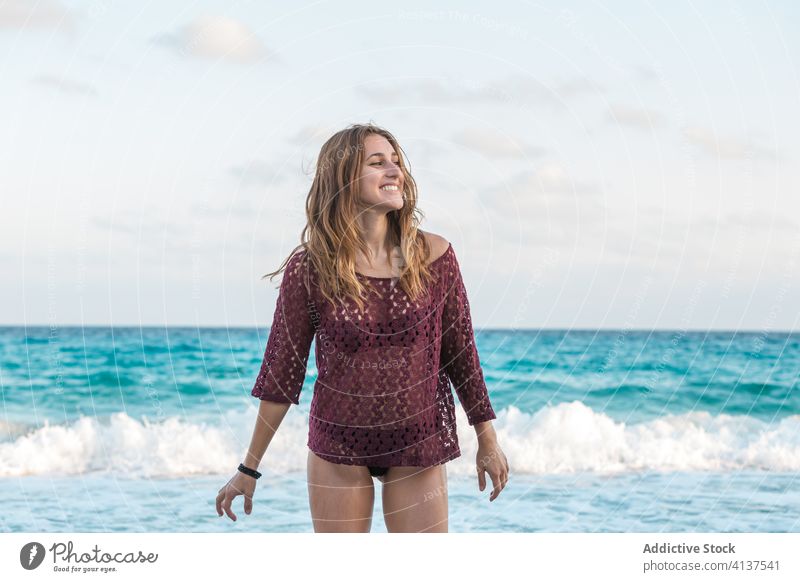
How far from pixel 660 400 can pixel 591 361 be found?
4.46 m

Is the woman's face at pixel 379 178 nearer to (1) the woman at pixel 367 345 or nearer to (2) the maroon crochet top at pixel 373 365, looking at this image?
(1) the woman at pixel 367 345

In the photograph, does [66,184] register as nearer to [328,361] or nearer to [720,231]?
[328,361]

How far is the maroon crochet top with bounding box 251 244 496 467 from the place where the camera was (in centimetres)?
369

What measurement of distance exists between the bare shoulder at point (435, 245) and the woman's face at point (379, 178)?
0.18 metres

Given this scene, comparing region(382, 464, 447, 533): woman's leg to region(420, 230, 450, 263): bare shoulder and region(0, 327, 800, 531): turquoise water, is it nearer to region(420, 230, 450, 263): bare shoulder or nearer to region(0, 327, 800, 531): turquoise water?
region(420, 230, 450, 263): bare shoulder

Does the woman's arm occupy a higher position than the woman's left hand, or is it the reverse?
the woman's arm

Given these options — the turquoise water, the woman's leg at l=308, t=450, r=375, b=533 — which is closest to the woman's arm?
the woman's leg at l=308, t=450, r=375, b=533

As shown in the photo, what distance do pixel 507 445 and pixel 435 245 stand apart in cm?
893

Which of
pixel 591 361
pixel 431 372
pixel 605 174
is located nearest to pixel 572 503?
pixel 605 174

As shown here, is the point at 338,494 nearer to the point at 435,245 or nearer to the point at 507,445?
the point at 435,245

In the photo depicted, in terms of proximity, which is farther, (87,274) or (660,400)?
(660,400)

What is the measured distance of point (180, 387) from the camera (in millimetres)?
16156
